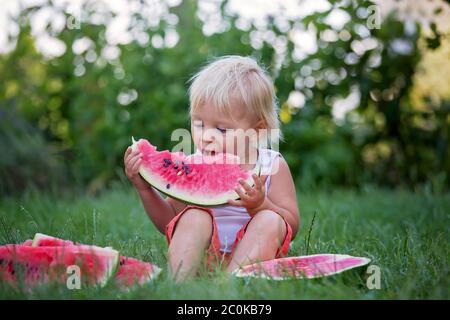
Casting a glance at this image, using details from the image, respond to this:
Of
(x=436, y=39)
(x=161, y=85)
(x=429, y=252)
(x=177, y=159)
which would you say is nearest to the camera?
(x=429, y=252)

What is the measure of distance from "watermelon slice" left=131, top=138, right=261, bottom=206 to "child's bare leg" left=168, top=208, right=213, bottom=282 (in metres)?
0.09

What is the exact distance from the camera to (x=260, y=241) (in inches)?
101

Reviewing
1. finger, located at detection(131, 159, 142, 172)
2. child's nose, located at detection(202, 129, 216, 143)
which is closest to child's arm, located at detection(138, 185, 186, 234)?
finger, located at detection(131, 159, 142, 172)

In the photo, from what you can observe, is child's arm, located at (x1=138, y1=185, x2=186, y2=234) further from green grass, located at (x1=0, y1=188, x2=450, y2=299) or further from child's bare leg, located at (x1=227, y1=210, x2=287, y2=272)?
child's bare leg, located at (x1=227, y1=210, x2=287, y2=272)

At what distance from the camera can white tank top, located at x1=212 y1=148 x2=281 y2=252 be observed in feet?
9.37

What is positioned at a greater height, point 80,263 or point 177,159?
point 177,159

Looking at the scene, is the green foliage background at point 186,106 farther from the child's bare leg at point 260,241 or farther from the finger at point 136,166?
the child's bare leg at point 260,241

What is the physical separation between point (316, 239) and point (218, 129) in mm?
952

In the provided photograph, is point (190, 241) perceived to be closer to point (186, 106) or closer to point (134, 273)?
point (134, 273)

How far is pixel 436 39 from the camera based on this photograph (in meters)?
4.27

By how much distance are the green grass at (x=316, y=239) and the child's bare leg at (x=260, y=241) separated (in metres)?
0.25

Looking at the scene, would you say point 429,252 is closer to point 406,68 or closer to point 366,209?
point 366,209
